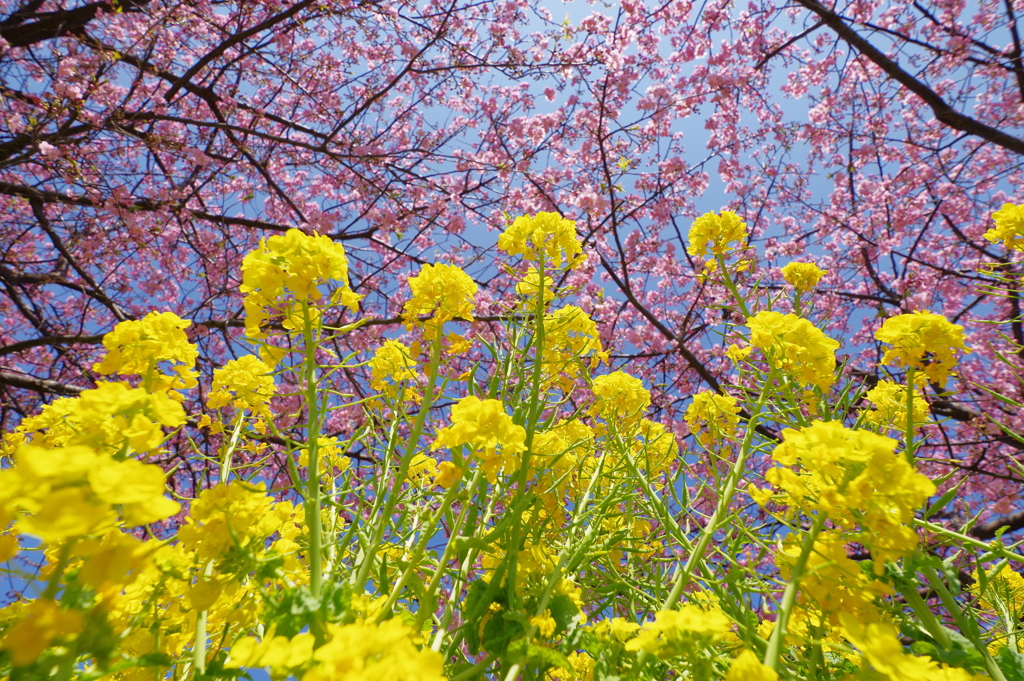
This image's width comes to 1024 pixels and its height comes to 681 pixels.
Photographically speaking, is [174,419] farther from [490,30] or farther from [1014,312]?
[490,30]

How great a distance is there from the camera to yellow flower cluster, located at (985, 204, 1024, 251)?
1286 millimetres

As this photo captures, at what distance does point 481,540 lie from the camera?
31.5 inches

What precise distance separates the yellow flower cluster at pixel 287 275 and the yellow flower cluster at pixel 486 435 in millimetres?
411

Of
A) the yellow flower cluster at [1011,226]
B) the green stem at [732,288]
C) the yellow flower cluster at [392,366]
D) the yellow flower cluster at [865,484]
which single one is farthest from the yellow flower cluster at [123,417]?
the yellow flower cluster at [1011,226]

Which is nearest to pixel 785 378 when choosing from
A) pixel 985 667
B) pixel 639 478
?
pixel 639 478

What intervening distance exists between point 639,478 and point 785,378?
534 millimetres

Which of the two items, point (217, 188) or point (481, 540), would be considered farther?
point (217, 188)

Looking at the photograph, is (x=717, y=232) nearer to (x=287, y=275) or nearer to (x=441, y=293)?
(x=441, y=293)

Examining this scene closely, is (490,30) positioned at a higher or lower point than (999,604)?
higher

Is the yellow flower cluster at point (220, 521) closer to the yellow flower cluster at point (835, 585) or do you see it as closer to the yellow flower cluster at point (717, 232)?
the yellow flower cluster at point (835, 585)

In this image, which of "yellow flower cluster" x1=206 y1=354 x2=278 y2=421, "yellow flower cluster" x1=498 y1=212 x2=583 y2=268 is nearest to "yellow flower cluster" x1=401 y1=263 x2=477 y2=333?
"yellow flower cluster" x1=498 y1=212 x2=583 y2=268

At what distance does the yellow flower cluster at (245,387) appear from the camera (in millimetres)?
1281

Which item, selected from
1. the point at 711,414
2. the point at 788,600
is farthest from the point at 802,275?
the point at 788,600

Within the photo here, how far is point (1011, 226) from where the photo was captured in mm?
1308
